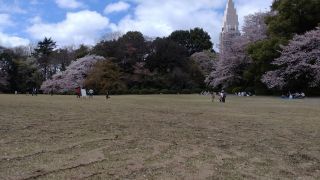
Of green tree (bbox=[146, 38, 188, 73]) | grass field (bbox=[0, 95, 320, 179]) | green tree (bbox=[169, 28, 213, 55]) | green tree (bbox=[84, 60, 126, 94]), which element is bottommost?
grass field (bbox=[0, 95, 320, 179])

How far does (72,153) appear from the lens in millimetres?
8219

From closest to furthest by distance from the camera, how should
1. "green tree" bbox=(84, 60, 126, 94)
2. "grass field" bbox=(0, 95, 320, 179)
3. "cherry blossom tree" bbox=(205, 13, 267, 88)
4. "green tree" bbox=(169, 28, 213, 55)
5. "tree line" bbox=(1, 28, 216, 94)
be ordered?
"grass field" bbox=(0, 95, 320, 179), "cherry blossom tree" bbox=(205, 13, 267, 88), "green tree" bbox=(84, 60, 126, 94), "tree line" bbox=(1, 28, 216, 94), "green tree" bbox=(169, 28, 213, 55)

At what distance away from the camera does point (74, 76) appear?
65.4 metres

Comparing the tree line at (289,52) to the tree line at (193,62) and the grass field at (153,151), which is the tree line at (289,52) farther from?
the grass field at (153,151)

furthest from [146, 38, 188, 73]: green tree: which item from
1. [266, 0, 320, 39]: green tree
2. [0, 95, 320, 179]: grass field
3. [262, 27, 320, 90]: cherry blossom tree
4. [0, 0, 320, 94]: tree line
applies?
[0, 95, 320, 179]: grass field

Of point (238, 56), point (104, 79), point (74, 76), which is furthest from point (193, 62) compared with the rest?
point (74, 76)

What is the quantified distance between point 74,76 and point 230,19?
46.5 metres

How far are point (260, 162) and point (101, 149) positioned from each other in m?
3.05

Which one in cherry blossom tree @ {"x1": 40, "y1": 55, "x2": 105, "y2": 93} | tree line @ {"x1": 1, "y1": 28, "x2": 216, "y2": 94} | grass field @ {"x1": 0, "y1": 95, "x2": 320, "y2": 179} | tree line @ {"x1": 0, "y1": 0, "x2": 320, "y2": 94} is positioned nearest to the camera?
grass field @ {"x1": 0, "y1": 95, "x2": 320, "y2": 179}

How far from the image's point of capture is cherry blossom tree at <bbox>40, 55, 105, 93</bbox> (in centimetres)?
6438

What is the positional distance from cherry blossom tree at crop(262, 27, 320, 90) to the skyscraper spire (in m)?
55.9

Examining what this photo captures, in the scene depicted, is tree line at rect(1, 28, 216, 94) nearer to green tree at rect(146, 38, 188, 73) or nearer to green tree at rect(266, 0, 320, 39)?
green tree at rect(146, 38, 188, 73)

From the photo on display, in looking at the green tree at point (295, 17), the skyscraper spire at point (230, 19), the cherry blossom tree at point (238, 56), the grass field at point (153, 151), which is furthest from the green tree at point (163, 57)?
the grass field at point (153, 151)

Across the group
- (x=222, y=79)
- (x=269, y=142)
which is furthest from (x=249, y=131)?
(x=222, y=79)
